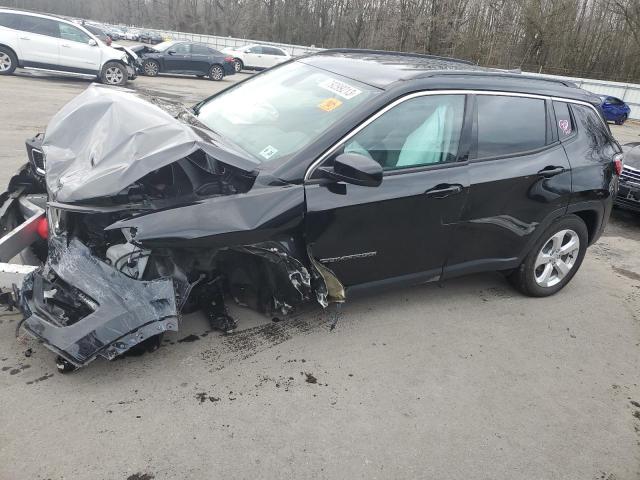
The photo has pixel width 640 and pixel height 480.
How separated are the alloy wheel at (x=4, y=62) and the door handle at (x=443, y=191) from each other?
1468 centimetres

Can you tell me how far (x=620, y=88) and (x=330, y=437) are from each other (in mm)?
35985

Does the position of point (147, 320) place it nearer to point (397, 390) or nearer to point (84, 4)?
point (397, 390)

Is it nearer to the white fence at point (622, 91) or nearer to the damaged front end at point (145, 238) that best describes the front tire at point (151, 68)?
the damaged front end at point (145, 238)

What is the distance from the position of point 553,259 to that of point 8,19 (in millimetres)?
15142

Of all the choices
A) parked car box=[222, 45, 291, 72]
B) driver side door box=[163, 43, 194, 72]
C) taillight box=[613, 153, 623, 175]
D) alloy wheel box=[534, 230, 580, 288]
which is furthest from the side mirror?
parked car box=[222, 45, 291, 72]

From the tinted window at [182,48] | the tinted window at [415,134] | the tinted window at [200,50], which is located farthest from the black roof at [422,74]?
the tinted window at [200,50]

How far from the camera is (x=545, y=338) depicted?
152 inches

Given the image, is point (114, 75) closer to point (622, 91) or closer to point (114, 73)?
point (114, 73)

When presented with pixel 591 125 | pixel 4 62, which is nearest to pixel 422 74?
pixel 591 125

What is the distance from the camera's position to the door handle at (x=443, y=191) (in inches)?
136

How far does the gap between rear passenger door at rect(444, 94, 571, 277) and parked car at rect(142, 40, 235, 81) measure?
1984cm

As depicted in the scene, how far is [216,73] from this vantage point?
2312 cm

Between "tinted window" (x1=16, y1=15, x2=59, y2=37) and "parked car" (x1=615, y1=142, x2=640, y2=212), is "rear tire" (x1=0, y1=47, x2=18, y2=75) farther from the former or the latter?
"parked car" (x1=615, y1=142, x2=640, y2=212)

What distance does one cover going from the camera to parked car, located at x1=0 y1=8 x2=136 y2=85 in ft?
45.0
